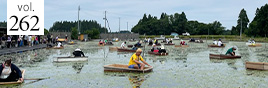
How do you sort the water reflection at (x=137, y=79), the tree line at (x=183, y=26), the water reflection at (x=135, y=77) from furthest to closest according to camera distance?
1. the tree line at (x=183, y=26)
2. the water reflection at (x=135, y=77)
3. the water reflection at (x=137, y=79)

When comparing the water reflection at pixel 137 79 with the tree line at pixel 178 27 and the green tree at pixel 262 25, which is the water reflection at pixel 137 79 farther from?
the tree line at pixel 178 27

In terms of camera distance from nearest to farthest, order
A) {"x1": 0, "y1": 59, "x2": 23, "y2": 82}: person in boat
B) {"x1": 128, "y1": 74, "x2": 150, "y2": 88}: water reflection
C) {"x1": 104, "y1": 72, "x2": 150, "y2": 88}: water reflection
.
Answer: {"x1": 0, "y1": 59, "x2": 23, "y2": 82}: person in boat, {"x1": 128, "y1": 74, "x2": 150, "y2": 88}: water reflection, {"x1": 104, "y1": 72, "x2": 150, "y2": 88}: water reflection

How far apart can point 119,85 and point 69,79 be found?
2815 millimetres

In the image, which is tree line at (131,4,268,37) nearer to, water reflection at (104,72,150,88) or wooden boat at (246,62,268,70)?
wooden boat at (246,62,268,70)

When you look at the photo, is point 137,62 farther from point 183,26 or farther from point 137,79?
point 183,26

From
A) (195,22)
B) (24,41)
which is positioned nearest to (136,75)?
(24,41)

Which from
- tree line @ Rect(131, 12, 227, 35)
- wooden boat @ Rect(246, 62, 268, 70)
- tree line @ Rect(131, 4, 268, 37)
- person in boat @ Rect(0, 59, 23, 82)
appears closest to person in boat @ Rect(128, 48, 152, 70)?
person in boat @ Rect(0, 59, 23, 82)

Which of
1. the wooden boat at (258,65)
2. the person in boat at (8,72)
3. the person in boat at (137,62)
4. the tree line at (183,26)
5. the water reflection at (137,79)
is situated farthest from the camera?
the tree line at (183,26)

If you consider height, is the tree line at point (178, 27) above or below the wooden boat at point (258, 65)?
above

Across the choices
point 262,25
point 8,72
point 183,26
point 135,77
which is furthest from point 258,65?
point 183,26

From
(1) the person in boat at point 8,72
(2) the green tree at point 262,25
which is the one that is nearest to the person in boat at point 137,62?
(1) the person in boat at point 8,72

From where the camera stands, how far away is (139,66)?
49.0 ft

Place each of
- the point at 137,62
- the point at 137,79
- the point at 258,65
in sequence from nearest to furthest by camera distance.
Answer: the point at 137,79 < the point at 137,62 < the point at 258,65

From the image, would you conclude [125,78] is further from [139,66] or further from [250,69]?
[250,69]
